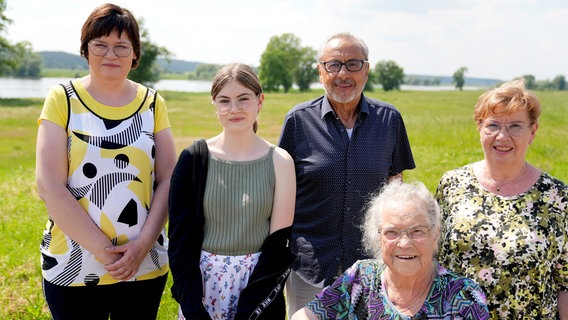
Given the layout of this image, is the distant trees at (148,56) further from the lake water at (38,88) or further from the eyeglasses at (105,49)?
the eyeglasses at (105,49)

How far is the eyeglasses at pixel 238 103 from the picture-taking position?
285 centimetres

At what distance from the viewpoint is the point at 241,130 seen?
2893 millimetres

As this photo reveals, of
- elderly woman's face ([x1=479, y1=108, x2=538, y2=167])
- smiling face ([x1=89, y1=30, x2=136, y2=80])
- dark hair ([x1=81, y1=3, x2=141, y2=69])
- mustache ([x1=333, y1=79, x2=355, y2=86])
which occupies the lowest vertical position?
elderly woman's face ([x1=479, y1=108, x2=538, y2=167])

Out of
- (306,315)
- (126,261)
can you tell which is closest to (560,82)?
(306,315)

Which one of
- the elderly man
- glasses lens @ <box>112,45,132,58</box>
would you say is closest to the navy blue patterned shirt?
the elderly man

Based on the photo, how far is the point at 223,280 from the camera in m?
2.86

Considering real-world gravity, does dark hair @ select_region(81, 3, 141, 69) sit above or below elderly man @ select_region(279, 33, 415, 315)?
above

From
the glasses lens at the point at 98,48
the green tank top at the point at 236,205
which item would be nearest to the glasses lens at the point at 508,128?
the green tank top at the point at 236,205

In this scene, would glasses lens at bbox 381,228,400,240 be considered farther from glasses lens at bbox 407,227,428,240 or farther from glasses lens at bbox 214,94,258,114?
glasses lens at bbox 214,94,258,114

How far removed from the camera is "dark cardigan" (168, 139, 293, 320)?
110 inches

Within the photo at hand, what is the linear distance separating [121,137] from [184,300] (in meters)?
0.96

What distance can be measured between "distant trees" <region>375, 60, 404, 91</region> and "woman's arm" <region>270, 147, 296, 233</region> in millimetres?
120745

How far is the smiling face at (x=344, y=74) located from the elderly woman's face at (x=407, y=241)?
1.13m

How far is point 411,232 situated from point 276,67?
91.7 metres
